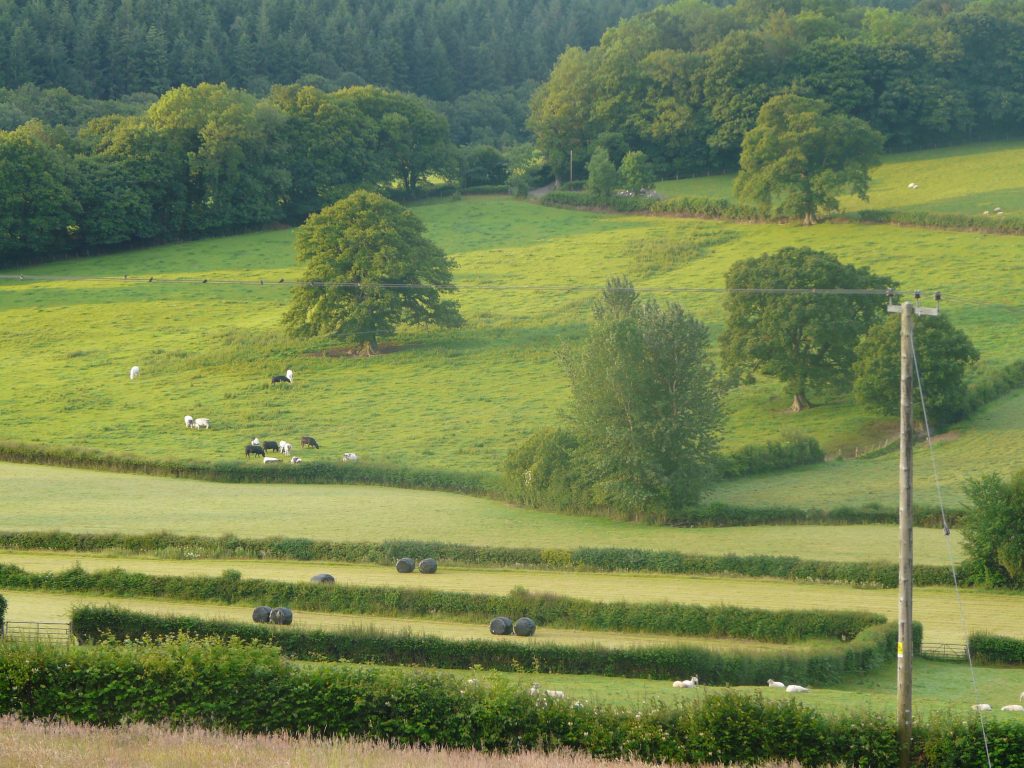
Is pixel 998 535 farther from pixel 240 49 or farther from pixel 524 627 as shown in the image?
pixel 240 49

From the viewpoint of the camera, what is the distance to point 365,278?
86.6 metres

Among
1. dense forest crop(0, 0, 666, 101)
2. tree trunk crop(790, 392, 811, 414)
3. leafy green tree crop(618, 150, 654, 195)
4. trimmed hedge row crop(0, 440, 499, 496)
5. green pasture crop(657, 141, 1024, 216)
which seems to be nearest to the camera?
trimmed hedge row crop(0, 440, 499, 496)

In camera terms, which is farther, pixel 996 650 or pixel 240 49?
pixel 240 49

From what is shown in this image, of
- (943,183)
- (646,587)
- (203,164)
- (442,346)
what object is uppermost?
(203,164)

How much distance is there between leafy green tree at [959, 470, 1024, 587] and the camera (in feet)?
152

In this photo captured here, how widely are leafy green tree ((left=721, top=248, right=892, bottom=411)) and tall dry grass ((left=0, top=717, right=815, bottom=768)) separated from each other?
48.7 meters

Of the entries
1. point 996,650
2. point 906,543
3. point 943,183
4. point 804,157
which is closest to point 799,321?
point 804,157

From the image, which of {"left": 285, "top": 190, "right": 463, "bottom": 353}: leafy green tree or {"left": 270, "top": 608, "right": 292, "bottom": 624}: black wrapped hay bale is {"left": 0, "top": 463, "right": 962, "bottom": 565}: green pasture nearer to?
{"left": 270, "top": 608, "right": 292, "bottom": 624}: black wrapped hay bale

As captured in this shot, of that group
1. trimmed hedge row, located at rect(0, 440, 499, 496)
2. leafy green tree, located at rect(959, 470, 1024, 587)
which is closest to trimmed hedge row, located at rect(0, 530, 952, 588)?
leafy green tree, located at rect(959, 470, 1024, 587)

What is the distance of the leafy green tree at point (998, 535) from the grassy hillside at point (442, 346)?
939cm

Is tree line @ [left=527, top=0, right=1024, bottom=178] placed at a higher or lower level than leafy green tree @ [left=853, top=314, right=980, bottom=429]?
higher

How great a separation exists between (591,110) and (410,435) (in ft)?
237

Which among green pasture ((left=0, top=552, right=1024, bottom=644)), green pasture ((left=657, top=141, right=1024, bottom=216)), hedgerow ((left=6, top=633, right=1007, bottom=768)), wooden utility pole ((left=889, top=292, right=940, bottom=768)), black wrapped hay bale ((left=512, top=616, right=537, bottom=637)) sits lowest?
green pasture ((left=0, top=552, right=1024, bottom=644))

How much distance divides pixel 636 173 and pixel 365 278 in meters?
43.8
